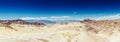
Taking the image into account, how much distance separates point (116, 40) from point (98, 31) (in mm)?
27702

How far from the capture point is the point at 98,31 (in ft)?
532

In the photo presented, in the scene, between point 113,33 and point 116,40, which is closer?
point 116,40

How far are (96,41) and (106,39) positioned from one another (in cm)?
811

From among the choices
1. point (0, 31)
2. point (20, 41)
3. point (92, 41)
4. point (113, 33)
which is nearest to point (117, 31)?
point (113, 33)

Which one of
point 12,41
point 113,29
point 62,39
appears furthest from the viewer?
point 113,29

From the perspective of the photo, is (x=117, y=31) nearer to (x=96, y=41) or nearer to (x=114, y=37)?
(x=114, y=37)

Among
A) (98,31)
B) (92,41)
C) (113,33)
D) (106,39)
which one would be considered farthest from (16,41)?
(98,31)

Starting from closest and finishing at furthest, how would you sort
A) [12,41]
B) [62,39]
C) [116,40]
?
[12,41] → [62,39] → [116,40]

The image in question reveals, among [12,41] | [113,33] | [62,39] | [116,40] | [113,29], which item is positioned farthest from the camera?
[113,29]

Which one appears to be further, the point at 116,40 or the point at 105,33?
the point at 105,33

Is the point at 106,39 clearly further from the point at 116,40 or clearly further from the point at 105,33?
the point at 105,33

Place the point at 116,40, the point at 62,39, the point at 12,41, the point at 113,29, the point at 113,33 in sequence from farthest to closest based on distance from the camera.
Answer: the point at 113,29, the point at 113,33, the point at 116,40, the point at 62,39, the point at 12,41

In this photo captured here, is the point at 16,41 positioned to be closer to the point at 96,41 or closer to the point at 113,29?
the point at 96,41

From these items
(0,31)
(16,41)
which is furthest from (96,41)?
(16,41)
